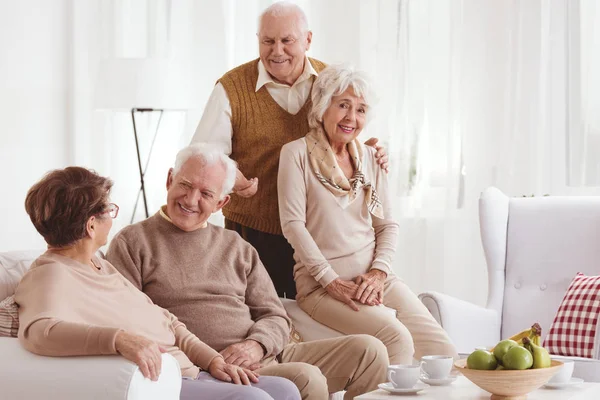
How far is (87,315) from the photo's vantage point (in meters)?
2.21

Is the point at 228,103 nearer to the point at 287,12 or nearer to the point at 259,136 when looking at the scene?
the point at 259,136

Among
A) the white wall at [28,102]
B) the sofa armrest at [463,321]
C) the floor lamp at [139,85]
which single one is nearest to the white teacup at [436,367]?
the sofa armrest at [463,321]

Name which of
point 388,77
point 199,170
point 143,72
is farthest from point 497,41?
point 199,170

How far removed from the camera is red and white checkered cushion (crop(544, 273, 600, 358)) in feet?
11.0

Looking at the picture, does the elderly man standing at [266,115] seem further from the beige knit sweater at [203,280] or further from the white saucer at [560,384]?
the white saucer at [560,384]

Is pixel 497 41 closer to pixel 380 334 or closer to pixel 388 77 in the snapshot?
pixel 388 77

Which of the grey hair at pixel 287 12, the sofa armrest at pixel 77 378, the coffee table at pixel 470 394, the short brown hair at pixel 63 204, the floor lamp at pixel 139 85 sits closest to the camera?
the sofa armrest at pixel 77 378

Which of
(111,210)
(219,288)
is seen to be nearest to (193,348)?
(219,288)

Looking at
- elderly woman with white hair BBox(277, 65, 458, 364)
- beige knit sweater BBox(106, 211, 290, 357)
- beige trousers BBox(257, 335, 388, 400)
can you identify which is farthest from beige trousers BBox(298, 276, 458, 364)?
beige knit sweater BBox(106, 211, 290, 357)

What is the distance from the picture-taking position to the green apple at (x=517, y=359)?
2424mm

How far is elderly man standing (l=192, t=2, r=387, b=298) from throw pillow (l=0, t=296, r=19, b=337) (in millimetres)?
1279

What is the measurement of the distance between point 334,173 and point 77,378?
1530 millimetres

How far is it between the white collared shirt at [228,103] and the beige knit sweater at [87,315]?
99 cm

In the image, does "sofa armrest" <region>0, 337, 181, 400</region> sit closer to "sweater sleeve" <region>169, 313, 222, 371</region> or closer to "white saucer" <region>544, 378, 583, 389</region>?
"sweater sleeve" <region>169, 313, 222, 371</region>
